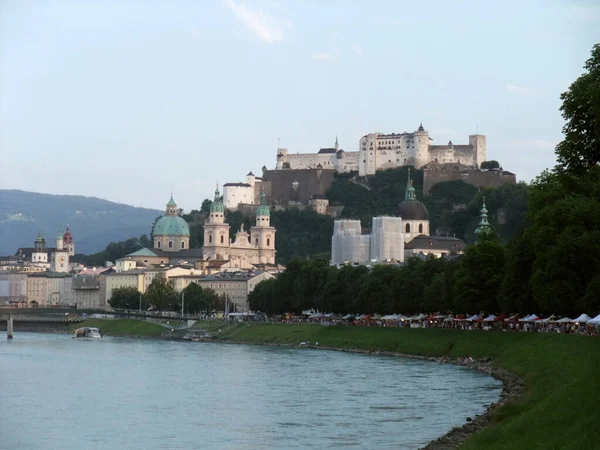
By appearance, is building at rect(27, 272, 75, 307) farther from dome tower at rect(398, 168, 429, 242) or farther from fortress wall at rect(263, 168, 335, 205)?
dome tower at rect(398, 168, 429, 242)

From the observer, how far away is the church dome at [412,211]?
167m

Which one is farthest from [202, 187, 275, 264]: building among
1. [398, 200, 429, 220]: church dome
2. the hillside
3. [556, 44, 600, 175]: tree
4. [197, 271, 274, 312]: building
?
[556, 44, 600, 175]: tree

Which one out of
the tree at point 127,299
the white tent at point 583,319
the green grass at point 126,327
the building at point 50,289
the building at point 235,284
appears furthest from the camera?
the building at point 50,289

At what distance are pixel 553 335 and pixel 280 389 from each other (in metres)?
10.0

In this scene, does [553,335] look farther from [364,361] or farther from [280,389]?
[364,361]

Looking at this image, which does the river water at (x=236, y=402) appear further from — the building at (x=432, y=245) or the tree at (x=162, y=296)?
the building at (x=432, y=245)

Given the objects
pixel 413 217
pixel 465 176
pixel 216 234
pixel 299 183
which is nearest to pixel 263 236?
pixel 216 234

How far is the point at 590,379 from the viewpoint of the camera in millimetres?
33594

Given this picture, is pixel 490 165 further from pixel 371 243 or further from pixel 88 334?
pixel 88 334

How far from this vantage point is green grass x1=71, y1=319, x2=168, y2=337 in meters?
117

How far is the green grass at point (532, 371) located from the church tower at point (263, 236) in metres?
94.7

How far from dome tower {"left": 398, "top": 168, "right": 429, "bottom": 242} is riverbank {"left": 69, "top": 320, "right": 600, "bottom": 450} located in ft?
244

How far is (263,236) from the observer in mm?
183500

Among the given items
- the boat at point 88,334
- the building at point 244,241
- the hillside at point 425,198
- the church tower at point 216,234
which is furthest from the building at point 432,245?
the boat at point 88,334
